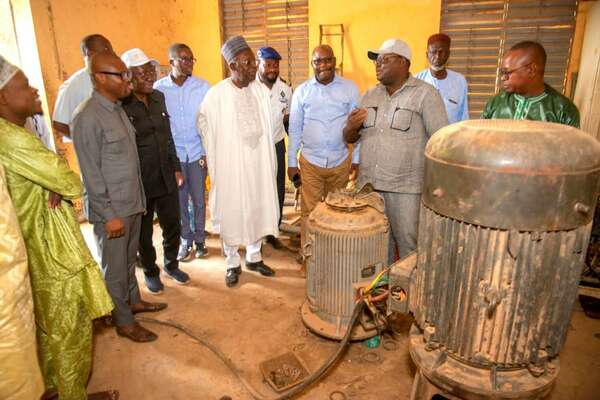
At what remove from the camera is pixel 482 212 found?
135cm

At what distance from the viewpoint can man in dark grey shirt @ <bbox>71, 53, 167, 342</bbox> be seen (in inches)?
102

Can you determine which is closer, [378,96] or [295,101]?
[378,96]

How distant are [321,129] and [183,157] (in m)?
1.57

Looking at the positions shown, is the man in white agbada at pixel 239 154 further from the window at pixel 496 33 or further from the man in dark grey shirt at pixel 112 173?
the window at pixel 496 33

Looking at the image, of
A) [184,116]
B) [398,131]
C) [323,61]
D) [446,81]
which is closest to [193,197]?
[184,116]

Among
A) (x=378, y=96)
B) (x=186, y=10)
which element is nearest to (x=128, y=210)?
(x=378, y=96)

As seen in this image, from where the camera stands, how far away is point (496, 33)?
529 centimetres

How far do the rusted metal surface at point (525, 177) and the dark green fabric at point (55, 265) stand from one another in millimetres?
1978

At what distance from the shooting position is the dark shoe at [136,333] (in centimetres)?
300

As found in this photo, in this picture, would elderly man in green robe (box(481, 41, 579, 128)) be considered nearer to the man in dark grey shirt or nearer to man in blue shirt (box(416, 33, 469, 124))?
man in blue shirt (box(416, 33, 469, 124))

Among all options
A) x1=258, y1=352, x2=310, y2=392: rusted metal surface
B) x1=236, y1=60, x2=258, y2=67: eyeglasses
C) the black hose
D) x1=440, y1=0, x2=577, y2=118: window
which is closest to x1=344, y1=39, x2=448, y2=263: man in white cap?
the black hose

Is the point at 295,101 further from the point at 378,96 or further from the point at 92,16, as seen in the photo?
the point at 92,16

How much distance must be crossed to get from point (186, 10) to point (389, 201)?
5666 millimetres

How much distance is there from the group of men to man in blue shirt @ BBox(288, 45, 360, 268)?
0.01 m
